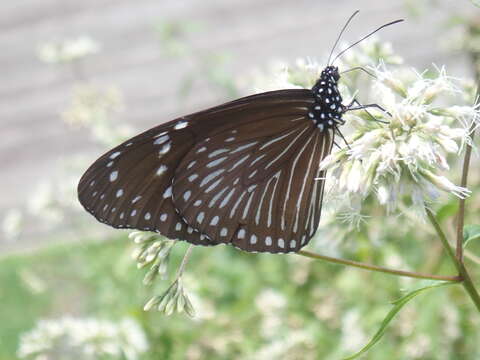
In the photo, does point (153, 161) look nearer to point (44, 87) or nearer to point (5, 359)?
point (5, 359)

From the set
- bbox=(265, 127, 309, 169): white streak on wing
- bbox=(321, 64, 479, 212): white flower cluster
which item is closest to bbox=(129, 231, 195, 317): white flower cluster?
bbox=(265, 127, 309, 169): white streak on wing

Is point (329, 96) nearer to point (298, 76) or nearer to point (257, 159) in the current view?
point (298, 76)

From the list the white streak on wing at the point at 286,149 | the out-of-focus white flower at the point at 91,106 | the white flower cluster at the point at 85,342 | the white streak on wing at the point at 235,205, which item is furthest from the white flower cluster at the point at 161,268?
the out-of-focus white flower at the point at 91,106

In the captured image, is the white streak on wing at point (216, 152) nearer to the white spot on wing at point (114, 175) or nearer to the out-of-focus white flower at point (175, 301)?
the white spot on wing at point (114, 175)

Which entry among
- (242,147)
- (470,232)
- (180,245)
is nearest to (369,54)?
(242,147)

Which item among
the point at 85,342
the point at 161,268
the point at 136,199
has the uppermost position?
the point at 136,199

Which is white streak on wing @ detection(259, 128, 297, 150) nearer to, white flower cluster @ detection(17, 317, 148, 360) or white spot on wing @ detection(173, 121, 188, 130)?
white spot on wing @ detection(173, 121, 188, 130)
